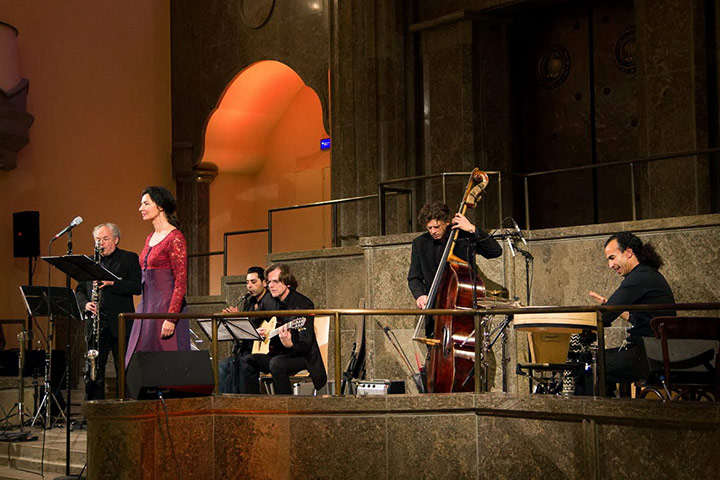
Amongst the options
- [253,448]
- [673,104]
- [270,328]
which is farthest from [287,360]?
[673,104]

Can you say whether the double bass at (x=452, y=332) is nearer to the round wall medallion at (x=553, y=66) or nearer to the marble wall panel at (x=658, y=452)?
the marble wall panel at (x=658, y=452)

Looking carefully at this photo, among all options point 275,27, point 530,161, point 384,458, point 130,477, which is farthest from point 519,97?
point 130,477

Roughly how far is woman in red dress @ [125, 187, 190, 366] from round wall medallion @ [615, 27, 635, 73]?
659 centimetres

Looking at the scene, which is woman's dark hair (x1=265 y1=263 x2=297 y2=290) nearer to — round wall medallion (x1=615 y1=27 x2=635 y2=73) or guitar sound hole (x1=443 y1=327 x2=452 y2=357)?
guitar sound hole (x1=443 y1=327 x2=452 y2=357)

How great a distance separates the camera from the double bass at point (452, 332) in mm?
7348

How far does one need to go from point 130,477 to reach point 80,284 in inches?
107

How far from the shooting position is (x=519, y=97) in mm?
12781

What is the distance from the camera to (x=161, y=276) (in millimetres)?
6973

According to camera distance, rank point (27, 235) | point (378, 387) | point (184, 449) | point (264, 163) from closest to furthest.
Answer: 1. point (184, 449)
2. point (378, 387)
3. point (27, 235)
4. point (264, 163)

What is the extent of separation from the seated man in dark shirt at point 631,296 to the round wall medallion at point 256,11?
9.37 m

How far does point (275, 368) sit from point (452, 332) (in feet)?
4.74

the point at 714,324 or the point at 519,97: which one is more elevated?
the point at 519,97

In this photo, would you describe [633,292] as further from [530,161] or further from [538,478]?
[530,161]

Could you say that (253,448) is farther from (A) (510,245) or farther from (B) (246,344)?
(A) (510,245)
